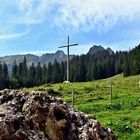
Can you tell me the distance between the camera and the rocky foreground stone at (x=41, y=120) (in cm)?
654

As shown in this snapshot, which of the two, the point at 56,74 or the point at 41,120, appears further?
the point at 56,74

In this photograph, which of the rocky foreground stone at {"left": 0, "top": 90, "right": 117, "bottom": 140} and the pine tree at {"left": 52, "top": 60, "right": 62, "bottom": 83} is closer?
the rocky foreground stone at {"left": 0, "top": 90, "right": 117, "bottom": 140}

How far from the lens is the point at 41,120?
22.7 ft

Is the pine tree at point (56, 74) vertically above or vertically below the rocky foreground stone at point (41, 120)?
above

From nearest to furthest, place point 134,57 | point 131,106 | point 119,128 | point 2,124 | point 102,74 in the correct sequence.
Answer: point 2,124 → point 119,128 → point 131,106 → point 134,57 → point 102,74

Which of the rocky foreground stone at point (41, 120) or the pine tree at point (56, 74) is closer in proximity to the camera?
the rocky foreground stone at point (41, 120)

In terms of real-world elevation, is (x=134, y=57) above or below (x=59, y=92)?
above

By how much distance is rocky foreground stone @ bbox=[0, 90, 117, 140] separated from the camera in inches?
258

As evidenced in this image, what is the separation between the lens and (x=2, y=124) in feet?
21.0

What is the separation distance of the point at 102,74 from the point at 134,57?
2916 cm

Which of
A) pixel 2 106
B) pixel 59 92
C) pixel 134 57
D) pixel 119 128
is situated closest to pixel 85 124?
pixel 2 106

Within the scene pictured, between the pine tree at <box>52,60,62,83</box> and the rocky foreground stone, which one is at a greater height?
the pine tree at <box>52,60,62,83</box>

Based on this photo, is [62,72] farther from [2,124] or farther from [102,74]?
[2,124]

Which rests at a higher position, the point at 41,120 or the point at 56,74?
the point at 56,74
